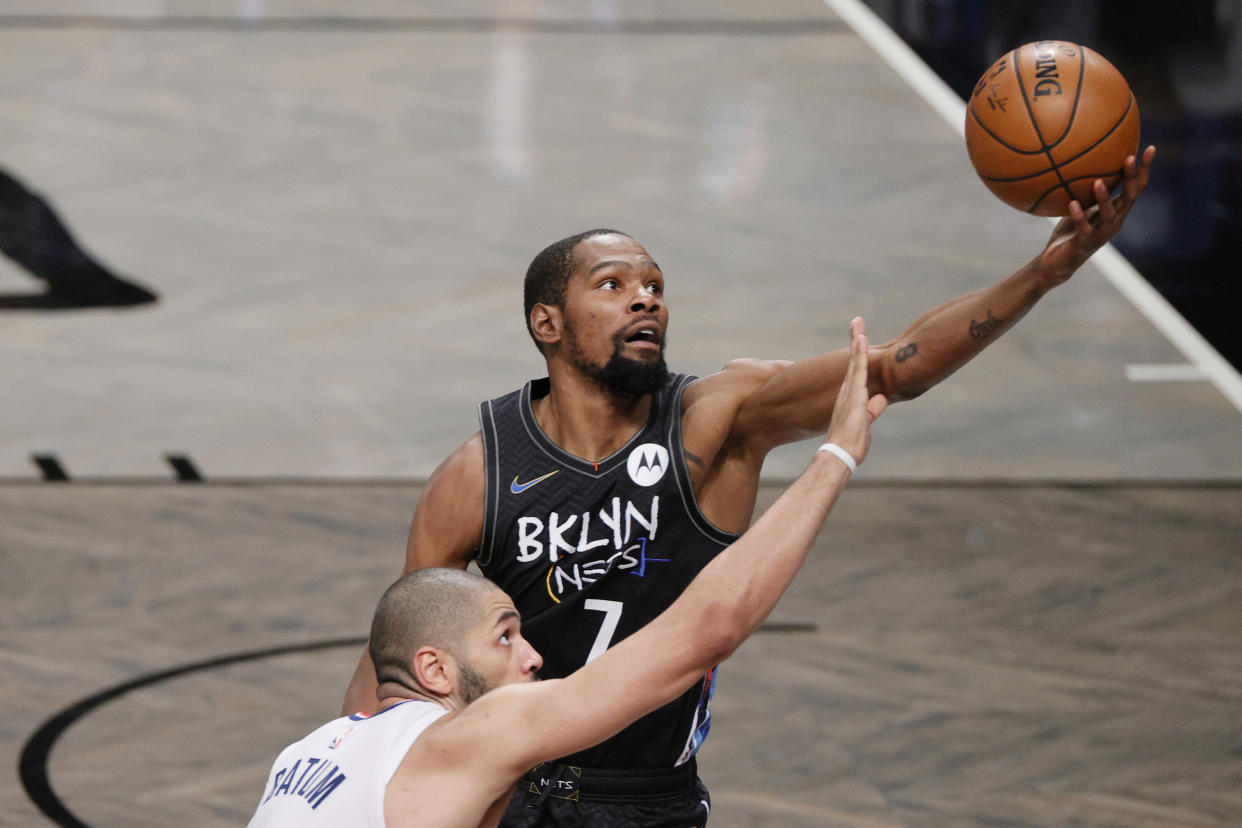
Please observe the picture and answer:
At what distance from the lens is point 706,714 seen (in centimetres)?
394

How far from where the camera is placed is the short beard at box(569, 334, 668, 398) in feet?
12.2

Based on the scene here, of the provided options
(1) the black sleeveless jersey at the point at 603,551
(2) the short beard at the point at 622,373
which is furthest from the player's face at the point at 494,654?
(2) the short beard at the point at 622,373

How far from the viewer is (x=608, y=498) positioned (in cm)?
381

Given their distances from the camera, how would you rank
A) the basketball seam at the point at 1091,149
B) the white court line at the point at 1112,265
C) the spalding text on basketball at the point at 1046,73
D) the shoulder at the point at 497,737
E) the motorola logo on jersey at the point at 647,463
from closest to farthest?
the shoulder at the point at 497,737 < the basketball seam at the point at 1091,149 < the spalding text on basketball at the point at 1046,73 < the motorola logo on jersey at the point at 647,463 < the white court line at the point at 1112,265

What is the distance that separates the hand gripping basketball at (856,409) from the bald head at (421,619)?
733 mm

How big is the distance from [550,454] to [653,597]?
416 millimetres

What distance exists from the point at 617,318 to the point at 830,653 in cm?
361

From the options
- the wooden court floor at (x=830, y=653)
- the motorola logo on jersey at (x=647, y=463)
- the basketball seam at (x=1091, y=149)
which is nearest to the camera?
the basketball seam at (x=1091, y=149)

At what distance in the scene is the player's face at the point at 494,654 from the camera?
303cm

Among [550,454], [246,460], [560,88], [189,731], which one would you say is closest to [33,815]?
[189,731]

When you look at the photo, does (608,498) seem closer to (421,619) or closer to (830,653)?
(421,619)

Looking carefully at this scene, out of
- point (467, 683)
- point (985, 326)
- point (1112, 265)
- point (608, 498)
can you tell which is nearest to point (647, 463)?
point (608, 498)

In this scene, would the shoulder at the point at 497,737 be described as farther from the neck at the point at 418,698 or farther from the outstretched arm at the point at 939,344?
the outstretched arm at the point at 939,344

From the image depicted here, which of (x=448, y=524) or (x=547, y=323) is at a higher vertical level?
(x=547, y=323)
